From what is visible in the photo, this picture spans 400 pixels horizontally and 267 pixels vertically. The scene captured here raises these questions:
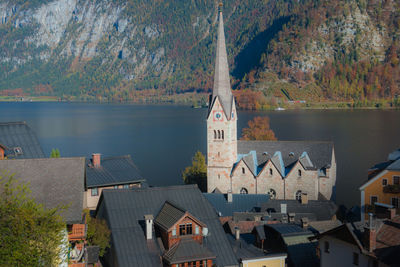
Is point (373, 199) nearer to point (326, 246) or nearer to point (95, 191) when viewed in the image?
point (326, 246)

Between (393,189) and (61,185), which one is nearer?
(61,185)

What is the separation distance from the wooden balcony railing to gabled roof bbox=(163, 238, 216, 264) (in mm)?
5470

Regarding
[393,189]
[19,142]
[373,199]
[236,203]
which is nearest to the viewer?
[19,142]

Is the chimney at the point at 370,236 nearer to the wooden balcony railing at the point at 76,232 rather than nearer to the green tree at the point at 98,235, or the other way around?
the wooden balcony railing at the point at 76,232

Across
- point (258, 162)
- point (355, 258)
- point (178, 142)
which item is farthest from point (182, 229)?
point (178, 142)

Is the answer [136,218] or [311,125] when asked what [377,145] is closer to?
[311,125]

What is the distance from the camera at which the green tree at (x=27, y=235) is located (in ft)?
67.4

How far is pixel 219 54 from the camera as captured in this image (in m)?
64.6

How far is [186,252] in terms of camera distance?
96.5ft

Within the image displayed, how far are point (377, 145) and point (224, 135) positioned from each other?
67.2 metres

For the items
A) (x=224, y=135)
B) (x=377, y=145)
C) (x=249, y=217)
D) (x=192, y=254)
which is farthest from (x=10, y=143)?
(x=377, y=145)

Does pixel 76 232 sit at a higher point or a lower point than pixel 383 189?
higher

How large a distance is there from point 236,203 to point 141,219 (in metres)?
21.0

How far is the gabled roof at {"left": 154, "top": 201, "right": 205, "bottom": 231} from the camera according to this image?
2989cm
